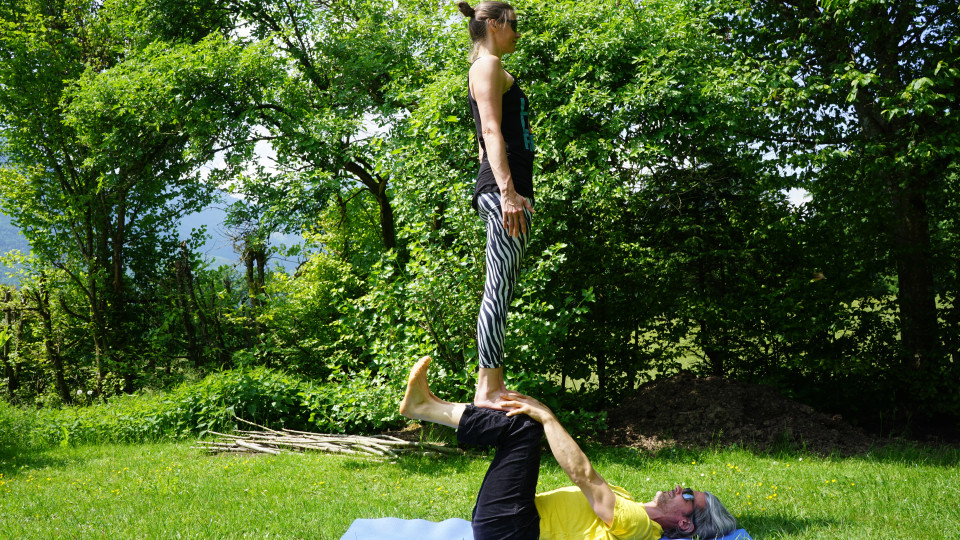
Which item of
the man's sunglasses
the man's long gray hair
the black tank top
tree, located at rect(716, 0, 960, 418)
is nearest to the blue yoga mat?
the man's long gray hair

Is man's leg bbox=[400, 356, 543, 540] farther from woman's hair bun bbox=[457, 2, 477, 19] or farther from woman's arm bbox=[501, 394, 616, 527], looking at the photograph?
woman's hair bun bbox=[457, 2, 477, 19]

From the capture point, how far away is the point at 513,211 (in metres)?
2.81

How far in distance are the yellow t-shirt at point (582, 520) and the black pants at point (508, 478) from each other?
10 centimetres

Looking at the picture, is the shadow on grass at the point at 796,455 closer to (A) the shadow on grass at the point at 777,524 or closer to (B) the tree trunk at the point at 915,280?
(B) the tree trunk at the point at 915,280

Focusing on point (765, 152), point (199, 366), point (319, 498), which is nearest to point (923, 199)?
point (765, 152)

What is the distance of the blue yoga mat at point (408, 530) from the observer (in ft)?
10.5

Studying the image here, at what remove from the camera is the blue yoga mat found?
3199 millimetres

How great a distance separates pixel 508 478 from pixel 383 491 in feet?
6.85

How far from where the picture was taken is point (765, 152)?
23.0 feet

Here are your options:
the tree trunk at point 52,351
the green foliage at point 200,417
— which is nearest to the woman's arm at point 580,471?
the green foliage at point 200,417

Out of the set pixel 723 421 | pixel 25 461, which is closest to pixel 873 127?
pixel 723 421

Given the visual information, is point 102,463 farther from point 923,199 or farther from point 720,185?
point 923,199

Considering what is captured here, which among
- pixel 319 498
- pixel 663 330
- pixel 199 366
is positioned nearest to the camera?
pixel 319 498

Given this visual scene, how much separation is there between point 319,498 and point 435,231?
2.54m
